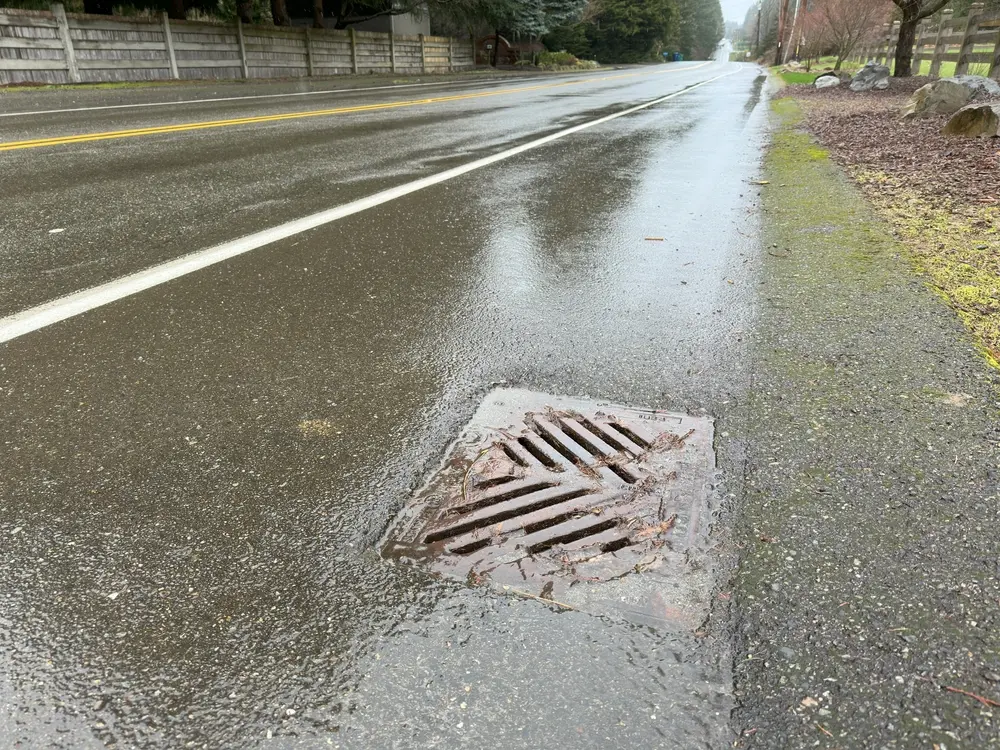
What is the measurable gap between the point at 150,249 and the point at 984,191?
20.8 ft

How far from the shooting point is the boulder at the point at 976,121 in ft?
27.0

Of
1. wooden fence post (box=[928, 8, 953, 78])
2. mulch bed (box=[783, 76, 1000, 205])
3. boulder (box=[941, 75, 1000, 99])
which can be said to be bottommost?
mulch bed (box=[783, 76, 1000, 205])

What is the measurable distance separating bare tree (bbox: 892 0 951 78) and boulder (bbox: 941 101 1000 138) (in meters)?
11.5

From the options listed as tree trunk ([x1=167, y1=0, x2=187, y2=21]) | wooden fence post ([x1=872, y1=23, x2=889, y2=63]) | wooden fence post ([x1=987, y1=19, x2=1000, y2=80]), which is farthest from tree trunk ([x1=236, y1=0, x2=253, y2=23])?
wooden fence post ([x1=872, y1=23, x2=889, y2=63])

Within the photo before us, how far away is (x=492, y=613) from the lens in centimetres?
157

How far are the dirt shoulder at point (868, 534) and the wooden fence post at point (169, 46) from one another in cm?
2236

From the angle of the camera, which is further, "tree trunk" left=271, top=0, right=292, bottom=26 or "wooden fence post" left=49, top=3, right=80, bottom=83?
"tree trunk" left=271, top=0, right=292, bottom=26

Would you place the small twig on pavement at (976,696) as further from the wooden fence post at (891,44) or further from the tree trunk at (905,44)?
the wooden fence post at (891,44)

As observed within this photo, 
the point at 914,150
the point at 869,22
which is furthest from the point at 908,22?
the point at 914,150

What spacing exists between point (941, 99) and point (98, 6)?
88.5ft

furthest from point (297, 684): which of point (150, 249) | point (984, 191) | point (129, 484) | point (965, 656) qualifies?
point (984, 191)

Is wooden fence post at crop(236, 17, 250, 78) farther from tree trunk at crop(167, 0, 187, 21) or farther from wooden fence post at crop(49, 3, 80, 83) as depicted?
wooden fence post at crop(49, 3, 80, 83)

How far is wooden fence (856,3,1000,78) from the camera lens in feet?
55.5

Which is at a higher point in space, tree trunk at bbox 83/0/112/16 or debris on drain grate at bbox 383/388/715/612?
tree trunk at bbox 83/0/112/16
